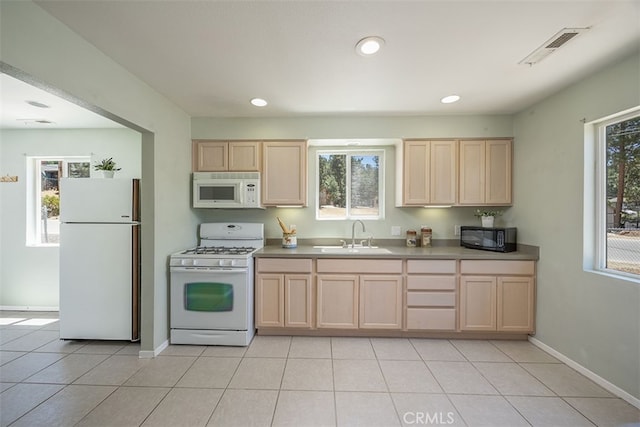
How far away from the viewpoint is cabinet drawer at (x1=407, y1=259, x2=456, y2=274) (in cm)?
267

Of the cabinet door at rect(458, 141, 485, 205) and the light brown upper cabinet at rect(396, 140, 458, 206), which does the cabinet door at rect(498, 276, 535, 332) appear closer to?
the cabinet door at rect(458, 141, 485, 205)

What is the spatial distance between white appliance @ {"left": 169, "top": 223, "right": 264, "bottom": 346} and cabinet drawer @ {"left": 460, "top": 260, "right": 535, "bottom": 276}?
7.55 ft

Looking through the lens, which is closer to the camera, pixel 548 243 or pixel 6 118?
pixel 548 243

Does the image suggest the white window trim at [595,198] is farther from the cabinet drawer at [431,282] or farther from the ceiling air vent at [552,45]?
the cabinet drawer at [431,282]

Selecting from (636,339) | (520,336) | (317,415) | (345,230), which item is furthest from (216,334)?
(636,339)

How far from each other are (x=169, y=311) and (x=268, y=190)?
5.45 feet

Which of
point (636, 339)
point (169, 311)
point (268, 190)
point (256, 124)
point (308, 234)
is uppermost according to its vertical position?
point (256, 124)

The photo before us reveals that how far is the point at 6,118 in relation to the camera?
3.06 meters

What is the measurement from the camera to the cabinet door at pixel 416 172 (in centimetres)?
302

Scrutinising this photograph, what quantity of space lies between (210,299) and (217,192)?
1.20 metres

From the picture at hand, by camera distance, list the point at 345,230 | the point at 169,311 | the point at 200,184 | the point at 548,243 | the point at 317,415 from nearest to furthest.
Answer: the point at 317,415
the point at 548,243
the point at 169,311
the point at 200,184
the point at 345,230

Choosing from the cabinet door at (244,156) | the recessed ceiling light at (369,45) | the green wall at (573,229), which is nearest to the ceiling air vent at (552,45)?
the green wall at (573,229)

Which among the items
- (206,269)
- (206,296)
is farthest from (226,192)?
(206,296)

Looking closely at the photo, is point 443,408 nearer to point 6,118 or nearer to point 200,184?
point 200,184
